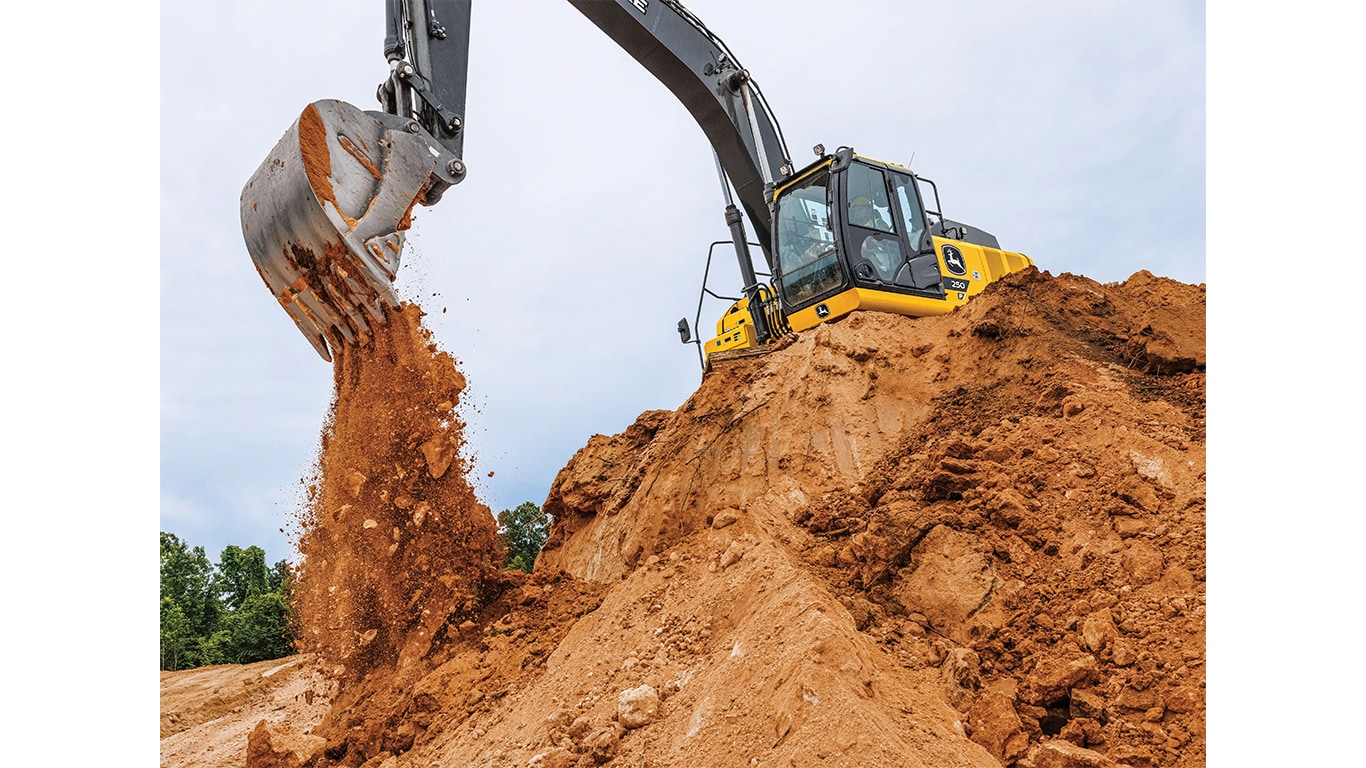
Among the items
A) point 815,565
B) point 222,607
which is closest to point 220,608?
point 222,607

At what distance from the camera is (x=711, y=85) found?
9.98 meters

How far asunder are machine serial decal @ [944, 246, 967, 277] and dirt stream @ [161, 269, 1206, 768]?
1519 millimetres

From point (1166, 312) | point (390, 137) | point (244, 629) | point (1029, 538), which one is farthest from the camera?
point (244, 629)

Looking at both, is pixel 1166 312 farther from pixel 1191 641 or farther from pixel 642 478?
pixel 642 478

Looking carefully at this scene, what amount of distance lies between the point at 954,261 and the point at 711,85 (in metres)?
3.03

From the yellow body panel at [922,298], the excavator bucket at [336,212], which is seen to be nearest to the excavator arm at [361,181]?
the excavator bucket at [336,212]

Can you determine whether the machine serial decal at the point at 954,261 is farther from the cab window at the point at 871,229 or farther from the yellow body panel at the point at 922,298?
the cab window at the point at 871,229

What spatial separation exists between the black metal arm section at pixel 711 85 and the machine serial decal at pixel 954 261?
1692mm

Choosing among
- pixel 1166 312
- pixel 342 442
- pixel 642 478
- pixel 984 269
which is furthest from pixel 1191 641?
pixel 984 269

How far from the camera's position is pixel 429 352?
250 inches

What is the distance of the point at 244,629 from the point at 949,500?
1934cm

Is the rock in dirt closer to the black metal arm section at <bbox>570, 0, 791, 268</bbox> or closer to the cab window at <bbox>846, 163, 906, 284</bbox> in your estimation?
the cab window at <bbox>846, 163, 906, 284</bbox>

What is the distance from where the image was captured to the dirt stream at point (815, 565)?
433 cm

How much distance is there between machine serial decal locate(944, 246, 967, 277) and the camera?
9430mm
